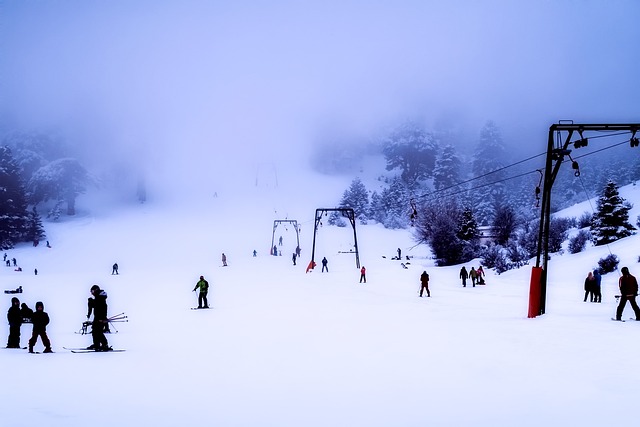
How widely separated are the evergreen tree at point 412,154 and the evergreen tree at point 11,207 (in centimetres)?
9135

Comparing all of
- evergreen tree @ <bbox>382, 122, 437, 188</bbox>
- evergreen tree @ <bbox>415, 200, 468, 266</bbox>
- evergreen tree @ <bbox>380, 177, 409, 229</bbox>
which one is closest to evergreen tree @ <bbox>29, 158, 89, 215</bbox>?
evergreen tree @ <bbox>380, 177, 409, 229</bbox>

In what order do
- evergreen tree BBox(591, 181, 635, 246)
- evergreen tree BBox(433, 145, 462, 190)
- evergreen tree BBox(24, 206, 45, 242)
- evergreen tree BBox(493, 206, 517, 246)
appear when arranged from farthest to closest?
evergreen tree BBox(433, 145, 462, 190) → evergreen tree BBox(24, 206, 45, 242) → evergreen tree BBox(493, 206, 517, 246) → evergreen tree BBox(591, 181, 635, 246)

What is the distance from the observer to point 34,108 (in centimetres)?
15225

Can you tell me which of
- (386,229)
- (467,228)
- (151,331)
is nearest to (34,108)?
(386,229)

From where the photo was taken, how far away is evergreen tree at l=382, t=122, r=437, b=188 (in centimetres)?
14338

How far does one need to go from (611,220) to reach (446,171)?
8260 centimetres

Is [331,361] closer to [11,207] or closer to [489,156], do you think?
[11,207]

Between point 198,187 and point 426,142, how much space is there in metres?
63.7

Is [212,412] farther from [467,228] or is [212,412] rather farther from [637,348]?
[467,228]

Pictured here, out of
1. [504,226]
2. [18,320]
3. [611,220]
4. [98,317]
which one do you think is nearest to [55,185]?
[504,226]

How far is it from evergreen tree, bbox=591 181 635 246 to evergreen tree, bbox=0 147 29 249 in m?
69.0

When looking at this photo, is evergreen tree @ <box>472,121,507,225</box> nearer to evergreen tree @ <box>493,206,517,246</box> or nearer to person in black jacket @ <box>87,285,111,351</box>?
evergreen tree @ <box>493,206,517,246</box>

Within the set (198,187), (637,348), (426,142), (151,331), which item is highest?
(426,142)

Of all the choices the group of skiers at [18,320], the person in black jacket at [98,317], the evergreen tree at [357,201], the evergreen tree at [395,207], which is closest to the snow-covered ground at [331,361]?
the person in black jacket at [98,317]
